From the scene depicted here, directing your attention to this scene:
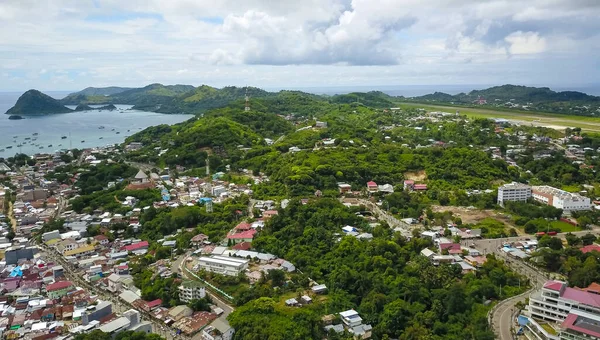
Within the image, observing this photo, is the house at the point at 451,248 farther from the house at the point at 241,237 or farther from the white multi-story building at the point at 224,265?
the house at the point at 241,237

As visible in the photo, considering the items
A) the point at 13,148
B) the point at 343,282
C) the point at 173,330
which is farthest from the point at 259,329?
the point at 13,148

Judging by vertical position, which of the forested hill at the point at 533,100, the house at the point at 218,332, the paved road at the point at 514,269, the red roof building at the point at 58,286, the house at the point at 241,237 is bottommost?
the house at the point at 218,332

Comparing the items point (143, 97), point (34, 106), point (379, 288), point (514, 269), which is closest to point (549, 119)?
point (514, 269)

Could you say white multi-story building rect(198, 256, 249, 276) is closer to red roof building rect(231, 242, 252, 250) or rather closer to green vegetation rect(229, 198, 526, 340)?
red roof building rect(231, 242, 252, 250)

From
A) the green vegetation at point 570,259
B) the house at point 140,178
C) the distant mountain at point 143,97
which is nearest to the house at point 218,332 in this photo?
the green vegetation at point 570,259

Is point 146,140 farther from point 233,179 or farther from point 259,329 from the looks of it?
point 259,329

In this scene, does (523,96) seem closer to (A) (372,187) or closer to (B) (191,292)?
(A) (372,187)
